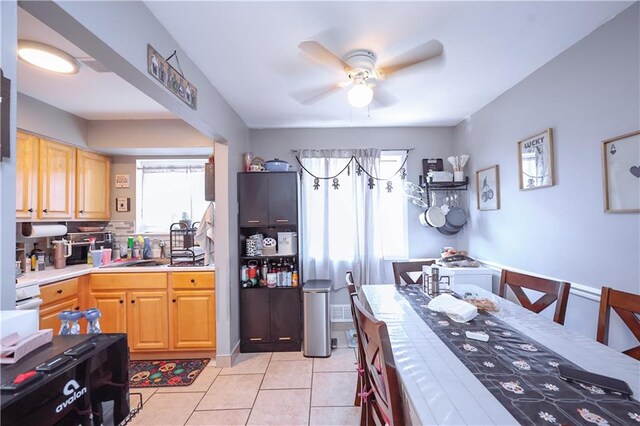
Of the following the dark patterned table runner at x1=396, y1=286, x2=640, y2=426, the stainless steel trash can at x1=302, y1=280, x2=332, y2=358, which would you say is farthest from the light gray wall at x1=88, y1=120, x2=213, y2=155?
the dark patterned table runner at x1=396, y1=286, x2=640, y2=426

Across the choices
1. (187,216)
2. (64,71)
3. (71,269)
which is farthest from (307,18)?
(71,269)

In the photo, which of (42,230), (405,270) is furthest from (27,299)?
(405,270)

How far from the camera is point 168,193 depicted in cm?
352

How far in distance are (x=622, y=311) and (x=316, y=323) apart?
222cm

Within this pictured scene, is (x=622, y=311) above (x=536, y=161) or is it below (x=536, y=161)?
below

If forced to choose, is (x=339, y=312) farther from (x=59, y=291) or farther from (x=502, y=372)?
(x=59, y=291)

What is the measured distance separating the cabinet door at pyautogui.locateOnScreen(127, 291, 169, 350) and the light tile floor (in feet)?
1.64

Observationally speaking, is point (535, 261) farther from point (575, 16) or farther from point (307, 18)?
point (307, 18)

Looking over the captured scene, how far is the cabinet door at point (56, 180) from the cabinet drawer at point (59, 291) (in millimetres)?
679

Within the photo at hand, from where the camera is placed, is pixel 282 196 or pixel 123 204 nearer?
pixel 282 196

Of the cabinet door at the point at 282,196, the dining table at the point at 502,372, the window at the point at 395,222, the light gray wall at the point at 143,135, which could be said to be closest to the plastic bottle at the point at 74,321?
the dining table at the point at 502,372

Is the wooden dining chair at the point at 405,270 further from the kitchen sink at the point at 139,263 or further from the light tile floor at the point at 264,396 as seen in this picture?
the kitchen sink at the point at 139,263

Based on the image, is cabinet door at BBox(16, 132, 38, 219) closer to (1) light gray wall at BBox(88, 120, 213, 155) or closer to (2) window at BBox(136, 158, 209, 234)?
(1) light gray wall at BBox(88, 120, 213, 155)

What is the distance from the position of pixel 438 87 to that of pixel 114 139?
338cm
